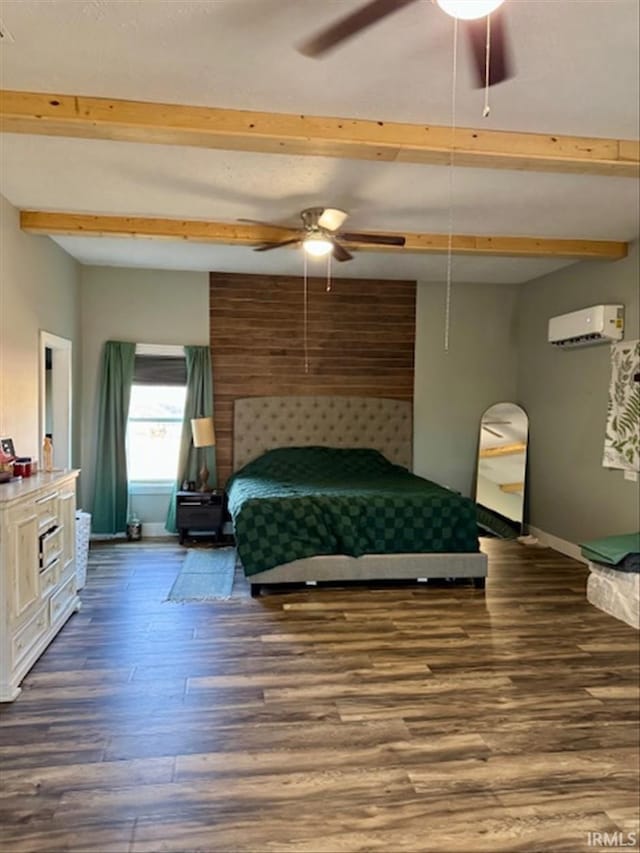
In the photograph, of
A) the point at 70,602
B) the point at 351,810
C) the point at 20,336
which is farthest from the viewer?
the point at 20,336

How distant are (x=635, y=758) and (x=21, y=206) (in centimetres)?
474

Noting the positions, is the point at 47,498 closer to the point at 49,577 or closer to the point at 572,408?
the point at 49,577

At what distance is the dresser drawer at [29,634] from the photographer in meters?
2.76

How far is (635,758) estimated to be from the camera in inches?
88.9

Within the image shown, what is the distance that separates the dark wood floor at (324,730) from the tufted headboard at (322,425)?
2.34 metres

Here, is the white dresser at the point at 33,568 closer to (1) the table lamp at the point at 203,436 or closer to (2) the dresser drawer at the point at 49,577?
(2) the dresser drawer at the point at 49,577

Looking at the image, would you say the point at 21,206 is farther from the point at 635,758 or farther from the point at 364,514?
the point at 635,758

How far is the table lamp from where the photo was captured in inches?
220

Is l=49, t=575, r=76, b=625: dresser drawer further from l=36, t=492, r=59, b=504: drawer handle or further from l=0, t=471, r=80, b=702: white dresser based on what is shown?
l=36, t=492, r=59, b=504: drawer handle

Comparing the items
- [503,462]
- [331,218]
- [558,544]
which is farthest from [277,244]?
[558,544]

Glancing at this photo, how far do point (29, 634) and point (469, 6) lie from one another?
10.8 ft

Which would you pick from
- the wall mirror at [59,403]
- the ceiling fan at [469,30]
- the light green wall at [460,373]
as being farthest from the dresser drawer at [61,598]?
the light green wall at [460,373]

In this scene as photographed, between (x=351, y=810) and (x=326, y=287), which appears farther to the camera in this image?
(x=326, y=287)

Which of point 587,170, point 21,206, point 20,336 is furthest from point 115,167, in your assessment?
point 587,170
